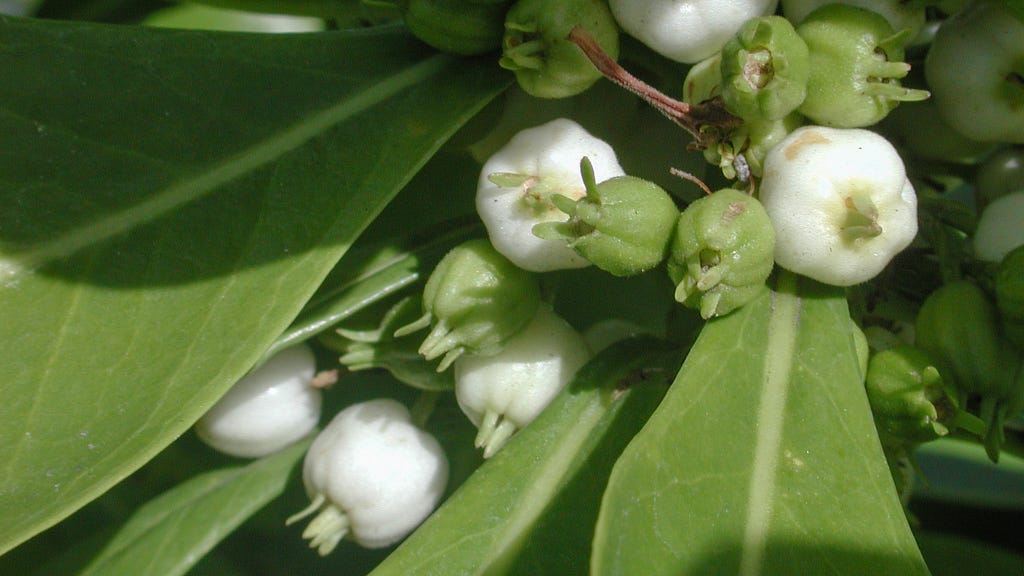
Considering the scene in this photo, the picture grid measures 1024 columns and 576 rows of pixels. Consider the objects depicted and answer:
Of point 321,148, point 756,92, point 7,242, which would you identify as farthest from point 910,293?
point 7,242

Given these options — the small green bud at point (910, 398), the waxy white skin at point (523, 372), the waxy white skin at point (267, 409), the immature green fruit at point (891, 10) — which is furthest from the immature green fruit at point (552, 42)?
the waxy white skin at point (267, 409)

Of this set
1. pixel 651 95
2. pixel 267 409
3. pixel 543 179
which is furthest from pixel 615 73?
pixel 267 409

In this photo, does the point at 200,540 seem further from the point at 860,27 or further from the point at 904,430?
the point at 860,27

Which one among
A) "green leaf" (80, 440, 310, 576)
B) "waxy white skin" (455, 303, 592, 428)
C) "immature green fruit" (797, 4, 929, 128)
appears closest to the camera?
"immature green fruit" (797, 4, 929, 128)

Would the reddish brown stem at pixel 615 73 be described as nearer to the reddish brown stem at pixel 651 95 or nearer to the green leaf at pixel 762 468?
the reddish brown stem at pixel 651 95

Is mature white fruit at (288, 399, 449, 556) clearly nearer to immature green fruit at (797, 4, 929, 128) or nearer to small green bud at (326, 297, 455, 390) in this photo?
small green bud at (326, 297, 455, 390)

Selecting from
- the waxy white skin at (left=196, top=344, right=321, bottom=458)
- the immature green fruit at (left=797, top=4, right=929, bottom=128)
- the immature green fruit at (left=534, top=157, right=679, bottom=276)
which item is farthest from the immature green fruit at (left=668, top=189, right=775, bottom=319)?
the waxy white skin at (left=196, top=344, right=321, bottom=458)
